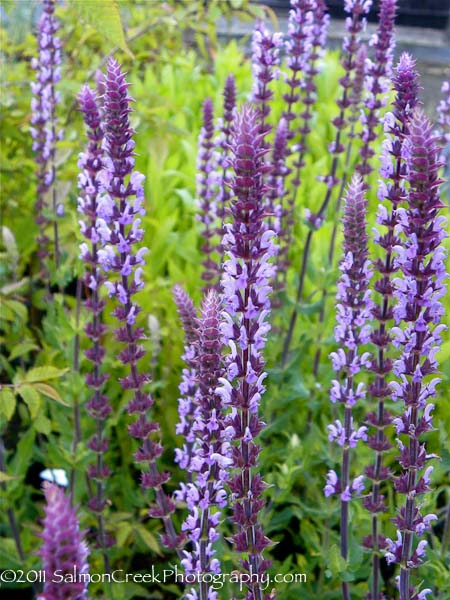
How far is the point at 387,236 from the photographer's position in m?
1.96

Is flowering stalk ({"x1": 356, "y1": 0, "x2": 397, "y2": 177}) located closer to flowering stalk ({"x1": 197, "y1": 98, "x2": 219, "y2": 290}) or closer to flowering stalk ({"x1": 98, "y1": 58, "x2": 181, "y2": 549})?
flowering stalk ({"x1": 197, "y1": 98, "x2": 219, "y2": 290})

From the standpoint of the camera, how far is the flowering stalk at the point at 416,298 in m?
1.44

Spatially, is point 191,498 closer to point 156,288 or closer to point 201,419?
point 201,419

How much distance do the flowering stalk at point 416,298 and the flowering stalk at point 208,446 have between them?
1.23 ft

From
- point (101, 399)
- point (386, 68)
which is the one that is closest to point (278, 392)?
point (101, 399)

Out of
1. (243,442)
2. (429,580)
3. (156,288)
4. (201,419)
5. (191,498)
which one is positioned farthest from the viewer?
(156,288)

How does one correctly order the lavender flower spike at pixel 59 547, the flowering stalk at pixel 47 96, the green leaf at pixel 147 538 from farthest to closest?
1. the flowering stalk at pixel 47 96
2. the green leaf at pixel 147 538
3. the lavender flower spike at pixel 59 547

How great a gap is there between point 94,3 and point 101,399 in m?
1.28

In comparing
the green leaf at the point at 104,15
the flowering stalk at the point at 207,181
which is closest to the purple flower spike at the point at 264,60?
the flowering stalk at the point at 207,181

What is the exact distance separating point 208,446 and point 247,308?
0.42 metres

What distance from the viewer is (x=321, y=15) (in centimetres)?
315

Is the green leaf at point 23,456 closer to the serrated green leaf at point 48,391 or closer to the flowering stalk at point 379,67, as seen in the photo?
the serrated green leaf at point 48,391

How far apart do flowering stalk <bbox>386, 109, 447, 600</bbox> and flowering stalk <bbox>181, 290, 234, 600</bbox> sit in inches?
14.7

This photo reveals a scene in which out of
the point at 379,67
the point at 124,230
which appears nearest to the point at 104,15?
the point at 124,230
